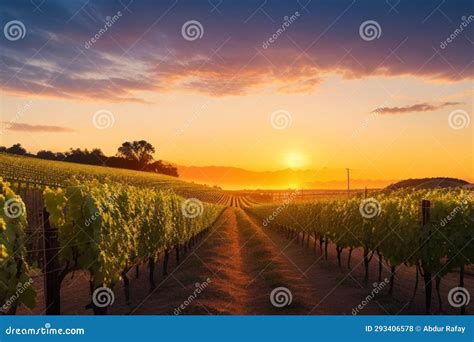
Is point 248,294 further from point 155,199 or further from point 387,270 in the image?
point 387,270

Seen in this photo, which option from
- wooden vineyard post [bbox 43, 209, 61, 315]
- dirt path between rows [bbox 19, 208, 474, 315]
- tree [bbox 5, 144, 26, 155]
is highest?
tree [bbox 5, 144, 26, 155]

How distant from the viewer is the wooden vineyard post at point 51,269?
9.65 meters

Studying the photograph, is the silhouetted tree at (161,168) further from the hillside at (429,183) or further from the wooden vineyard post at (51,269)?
the wooden vineyard post at (51,269)

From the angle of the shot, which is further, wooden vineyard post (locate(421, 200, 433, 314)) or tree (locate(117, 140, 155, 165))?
tree (locate(117, 140, 155, 165))

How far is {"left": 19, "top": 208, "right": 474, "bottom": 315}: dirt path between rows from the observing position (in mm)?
13234

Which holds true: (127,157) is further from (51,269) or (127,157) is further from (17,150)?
(51,269)

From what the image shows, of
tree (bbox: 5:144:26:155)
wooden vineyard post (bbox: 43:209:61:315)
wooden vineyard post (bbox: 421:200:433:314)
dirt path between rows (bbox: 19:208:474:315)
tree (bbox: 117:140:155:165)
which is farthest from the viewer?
tree (bbox: 117:140:155:165)

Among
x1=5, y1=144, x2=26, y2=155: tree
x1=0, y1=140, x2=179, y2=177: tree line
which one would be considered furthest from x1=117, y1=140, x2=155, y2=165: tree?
x1=5, y1=144, x2=26, y2=155: tree

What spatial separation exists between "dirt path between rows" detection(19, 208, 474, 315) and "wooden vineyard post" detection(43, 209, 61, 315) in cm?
316

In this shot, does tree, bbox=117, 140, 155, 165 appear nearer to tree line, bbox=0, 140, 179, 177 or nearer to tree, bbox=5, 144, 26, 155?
tree line, bbox=0, 140, 179, 177

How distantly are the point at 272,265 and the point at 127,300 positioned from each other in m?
7.88

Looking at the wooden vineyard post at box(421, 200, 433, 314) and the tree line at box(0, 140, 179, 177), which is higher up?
the tree line at box(0, 140, 179, 177)

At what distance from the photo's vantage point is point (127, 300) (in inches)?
548

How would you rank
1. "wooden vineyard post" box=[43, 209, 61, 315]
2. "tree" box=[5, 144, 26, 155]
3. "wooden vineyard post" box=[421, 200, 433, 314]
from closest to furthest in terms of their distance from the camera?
1. "wooden vineyard post" box=[43, 209, 61, 315]
2. "wooden vineyard post" box=[421, 200, 433, 314]
3. "tree" box=[5, 144, 26, 155]
